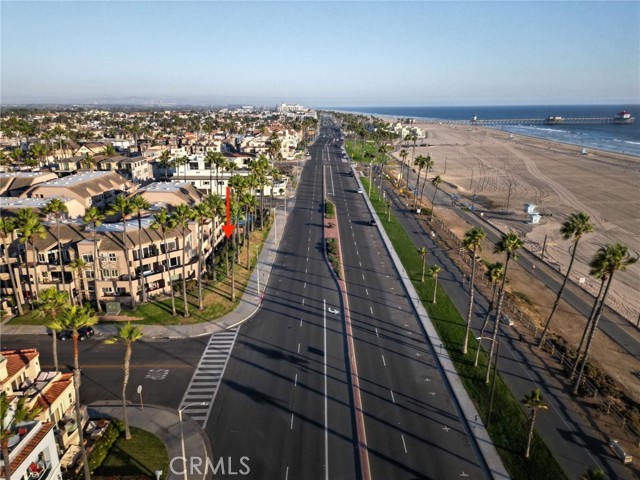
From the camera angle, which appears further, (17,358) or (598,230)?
(598,230)

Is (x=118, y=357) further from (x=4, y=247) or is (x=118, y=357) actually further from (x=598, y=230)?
(x=598, y=230)

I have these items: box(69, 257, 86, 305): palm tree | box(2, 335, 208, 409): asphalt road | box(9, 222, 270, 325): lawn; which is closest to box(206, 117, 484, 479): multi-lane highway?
box(2, 335, 208, 409): asphalt road

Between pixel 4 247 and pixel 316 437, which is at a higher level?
pixel 4 247

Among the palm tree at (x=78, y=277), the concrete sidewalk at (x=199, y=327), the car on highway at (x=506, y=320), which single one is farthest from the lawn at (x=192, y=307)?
the car on highway at (x=506, y=320)

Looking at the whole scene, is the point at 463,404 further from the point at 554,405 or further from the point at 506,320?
the point at 506,320

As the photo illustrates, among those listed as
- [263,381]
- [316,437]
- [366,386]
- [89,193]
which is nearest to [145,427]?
[263,381]

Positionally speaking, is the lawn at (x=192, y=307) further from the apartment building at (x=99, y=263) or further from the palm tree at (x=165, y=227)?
the apartment building at (x=99, y=263)

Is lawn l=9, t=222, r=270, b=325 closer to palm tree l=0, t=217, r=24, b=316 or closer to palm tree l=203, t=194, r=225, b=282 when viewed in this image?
palm tree l=0, t=217, r=24, b=316
